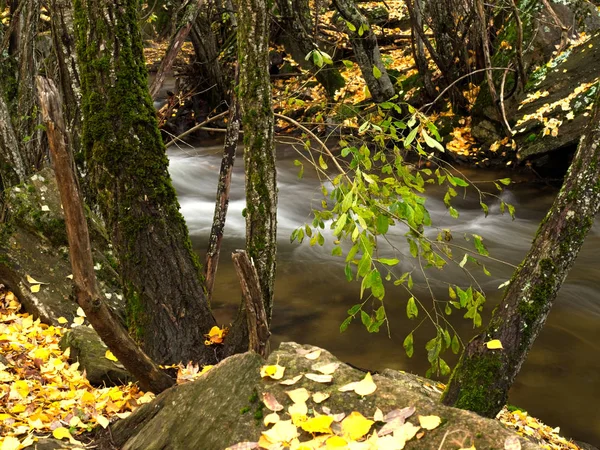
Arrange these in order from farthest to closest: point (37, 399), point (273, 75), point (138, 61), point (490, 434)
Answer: point (273, 75) → point (138, 61) → point (37, 399) → point (490, 434)

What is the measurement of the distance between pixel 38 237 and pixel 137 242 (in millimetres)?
1811

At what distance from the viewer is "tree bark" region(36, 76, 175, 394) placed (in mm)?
2238

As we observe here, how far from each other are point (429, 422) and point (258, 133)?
6.23ft

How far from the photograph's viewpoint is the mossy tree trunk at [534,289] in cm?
283

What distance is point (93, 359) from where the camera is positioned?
3709mm

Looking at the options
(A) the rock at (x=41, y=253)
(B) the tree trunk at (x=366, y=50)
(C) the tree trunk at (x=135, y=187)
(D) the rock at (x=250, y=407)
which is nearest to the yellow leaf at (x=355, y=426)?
(D) the rock at (x=250, y=407)

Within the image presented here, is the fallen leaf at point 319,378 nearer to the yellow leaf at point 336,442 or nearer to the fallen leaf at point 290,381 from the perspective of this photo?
the fallen leaf at point 290,381

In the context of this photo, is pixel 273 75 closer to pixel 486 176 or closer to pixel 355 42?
pixel 355 42

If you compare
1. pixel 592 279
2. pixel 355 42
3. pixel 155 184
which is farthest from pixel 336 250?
pixel 355 42

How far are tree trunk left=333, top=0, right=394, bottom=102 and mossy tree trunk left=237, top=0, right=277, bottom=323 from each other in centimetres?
474

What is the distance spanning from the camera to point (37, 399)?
328 cm

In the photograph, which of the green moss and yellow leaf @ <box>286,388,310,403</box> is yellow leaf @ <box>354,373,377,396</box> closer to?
yellow leaf @ <box>286,388,310,403</box>

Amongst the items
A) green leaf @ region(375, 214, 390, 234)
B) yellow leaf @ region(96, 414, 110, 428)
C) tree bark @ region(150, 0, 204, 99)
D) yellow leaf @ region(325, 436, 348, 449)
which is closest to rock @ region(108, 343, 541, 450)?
yellow leaf @ region(325, 436, 348, 449)

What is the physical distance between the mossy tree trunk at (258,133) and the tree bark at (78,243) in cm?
93
